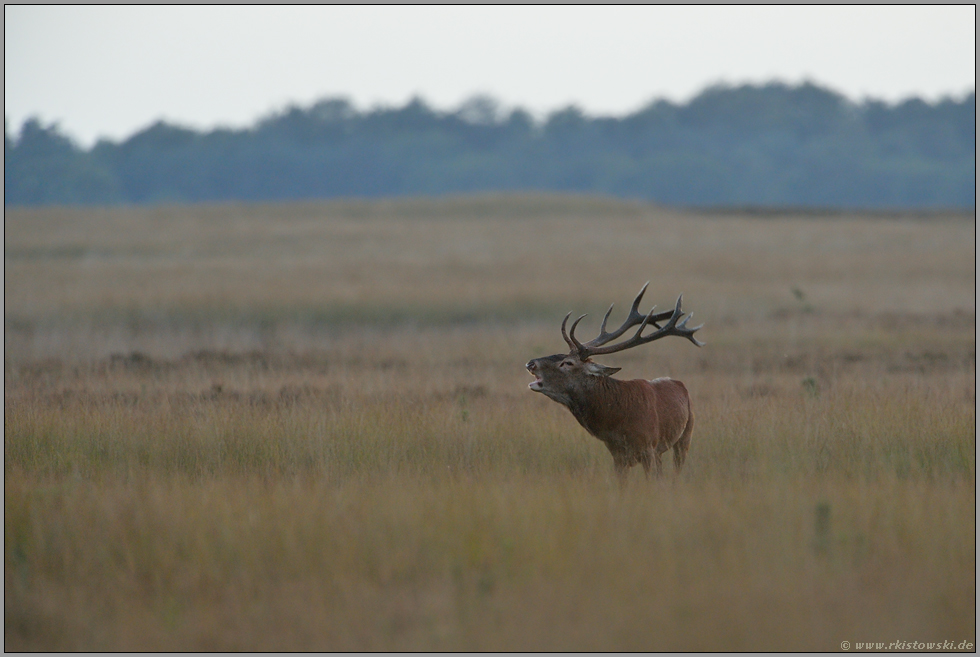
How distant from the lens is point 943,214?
172 ft

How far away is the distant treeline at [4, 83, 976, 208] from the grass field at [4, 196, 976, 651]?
2600 inches

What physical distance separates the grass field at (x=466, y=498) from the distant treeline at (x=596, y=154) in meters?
66.0

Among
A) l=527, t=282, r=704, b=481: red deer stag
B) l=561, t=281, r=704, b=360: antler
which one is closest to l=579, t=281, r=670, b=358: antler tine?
l=561, t=281, r=704, b=360: antler

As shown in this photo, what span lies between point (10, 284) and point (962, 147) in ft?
302

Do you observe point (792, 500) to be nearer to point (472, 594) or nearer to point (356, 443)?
point (472, 594)

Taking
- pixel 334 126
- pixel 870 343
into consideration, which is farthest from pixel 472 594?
pixel 334 126

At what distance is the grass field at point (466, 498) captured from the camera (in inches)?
194

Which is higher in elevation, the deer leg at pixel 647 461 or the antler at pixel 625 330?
the antler at pixel 625 330

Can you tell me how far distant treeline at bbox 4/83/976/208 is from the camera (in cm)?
8562

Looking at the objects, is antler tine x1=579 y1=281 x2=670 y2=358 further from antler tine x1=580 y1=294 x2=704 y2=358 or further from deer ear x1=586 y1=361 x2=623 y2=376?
deer ear x1=586 y1=361 x2=623 y2=376

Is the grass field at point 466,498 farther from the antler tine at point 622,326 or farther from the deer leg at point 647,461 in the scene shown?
the antler tine at point 622,326

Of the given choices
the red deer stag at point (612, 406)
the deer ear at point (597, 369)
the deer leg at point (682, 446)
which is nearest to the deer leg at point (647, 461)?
the red deer stag at point (612, 406)

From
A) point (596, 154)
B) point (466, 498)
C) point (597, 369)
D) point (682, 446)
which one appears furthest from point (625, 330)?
point (596, 154)

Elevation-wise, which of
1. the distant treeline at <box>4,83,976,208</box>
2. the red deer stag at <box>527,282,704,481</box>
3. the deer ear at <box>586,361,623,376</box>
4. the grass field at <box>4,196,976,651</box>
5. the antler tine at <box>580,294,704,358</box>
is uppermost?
the distant treeline at <box>4,83,976,208</box>
